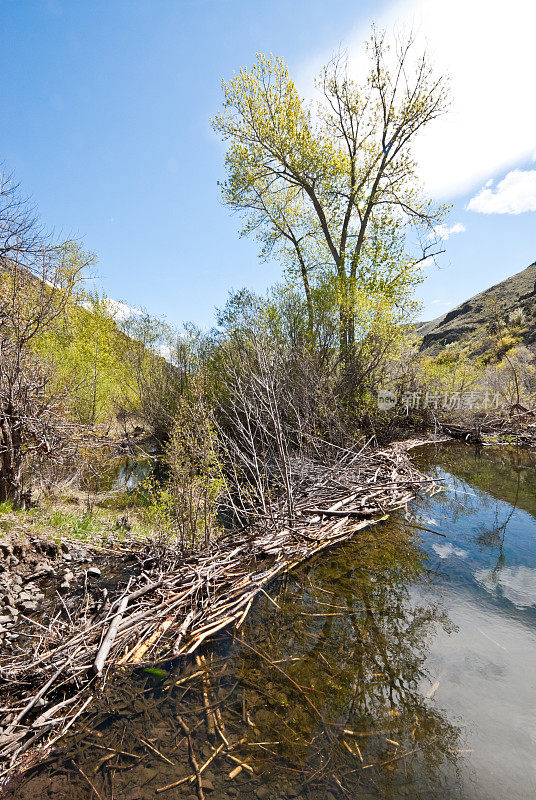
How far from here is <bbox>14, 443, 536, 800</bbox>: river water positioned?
2.17 meters

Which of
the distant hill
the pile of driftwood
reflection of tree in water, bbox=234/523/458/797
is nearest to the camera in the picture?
reflection of tree in water, bbox=234/523/458/797

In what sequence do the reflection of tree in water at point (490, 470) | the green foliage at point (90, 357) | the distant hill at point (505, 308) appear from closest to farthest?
the reflection of tree in water at point (490, 470) < the green foliage at point (90, 357) < the distant hill at point (505, 308)

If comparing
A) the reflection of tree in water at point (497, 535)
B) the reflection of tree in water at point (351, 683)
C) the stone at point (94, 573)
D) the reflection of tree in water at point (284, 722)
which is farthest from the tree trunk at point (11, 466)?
the reflection of tree in water at point (497, 535)

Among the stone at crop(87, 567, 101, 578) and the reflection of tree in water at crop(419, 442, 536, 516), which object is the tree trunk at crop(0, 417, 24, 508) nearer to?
the stone at crop(87, 567, 101, 578)

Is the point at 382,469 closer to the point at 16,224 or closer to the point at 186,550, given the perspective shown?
the point at 186,550

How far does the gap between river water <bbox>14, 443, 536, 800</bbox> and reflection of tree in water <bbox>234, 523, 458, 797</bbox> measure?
11 mm

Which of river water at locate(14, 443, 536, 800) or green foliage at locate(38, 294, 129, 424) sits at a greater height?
green foliage at locate(38, 294, 129, 424)

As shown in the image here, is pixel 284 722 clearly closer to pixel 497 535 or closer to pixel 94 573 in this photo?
pixel 94 573

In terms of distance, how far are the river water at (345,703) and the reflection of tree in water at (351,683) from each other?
11 millimetres

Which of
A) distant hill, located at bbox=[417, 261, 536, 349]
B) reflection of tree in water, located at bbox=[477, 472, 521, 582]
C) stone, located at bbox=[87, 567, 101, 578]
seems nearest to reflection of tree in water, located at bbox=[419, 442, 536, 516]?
reflection of tree in water, located at bbox=[477, 472, 521, 582]

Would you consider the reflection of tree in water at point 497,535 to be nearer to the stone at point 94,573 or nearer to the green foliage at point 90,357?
the stone at point 94,573

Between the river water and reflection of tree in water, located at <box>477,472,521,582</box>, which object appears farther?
reflection of tree in water, located at <box>477,472,521,582</box>

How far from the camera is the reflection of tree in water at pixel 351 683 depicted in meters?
2.26

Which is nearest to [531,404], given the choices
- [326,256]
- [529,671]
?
[326,256]
